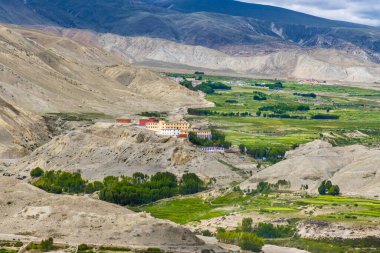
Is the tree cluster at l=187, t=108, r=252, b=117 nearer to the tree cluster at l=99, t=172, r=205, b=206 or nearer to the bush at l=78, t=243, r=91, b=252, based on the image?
the tree cluster at l=99, t=172, r=205, b=206

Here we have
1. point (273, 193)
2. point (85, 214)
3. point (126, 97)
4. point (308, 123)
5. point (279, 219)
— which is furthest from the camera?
point (126, 97)

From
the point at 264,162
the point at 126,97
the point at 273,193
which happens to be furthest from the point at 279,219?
the point at 126,97

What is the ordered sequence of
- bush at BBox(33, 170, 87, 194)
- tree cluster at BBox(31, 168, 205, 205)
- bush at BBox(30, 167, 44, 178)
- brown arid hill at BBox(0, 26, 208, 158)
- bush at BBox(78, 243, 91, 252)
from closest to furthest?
bush at BBox(78, 243, 91, 252) → tree cluster at BBox(31, 168, 205, 205) → bush at BBox(33, 170, 87, 194) → bush at BBox(30, 167, 44, 178) → brown arid hill at BBox(0, 26, 208, 158)

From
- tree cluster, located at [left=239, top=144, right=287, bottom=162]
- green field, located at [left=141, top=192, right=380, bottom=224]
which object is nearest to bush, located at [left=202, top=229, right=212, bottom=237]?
green field, located at [left=141, top=192, right=380, bottom=224]

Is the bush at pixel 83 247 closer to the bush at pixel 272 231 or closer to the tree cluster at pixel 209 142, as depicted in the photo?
the bush at pixel 272 231

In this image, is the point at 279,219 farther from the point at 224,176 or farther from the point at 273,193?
the point at 224,176
